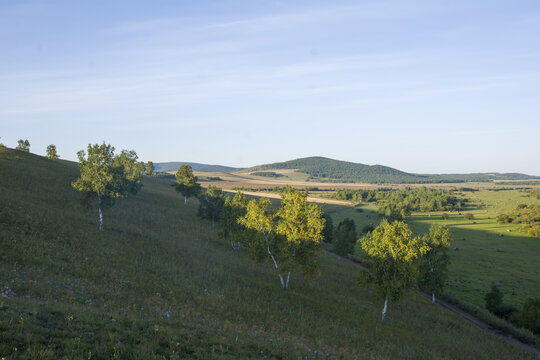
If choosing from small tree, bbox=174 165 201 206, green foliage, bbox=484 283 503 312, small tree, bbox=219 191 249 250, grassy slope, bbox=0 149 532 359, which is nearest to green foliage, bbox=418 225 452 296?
grassy slope, bbox=0 149 532 359

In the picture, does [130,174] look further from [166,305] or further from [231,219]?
[166,305]

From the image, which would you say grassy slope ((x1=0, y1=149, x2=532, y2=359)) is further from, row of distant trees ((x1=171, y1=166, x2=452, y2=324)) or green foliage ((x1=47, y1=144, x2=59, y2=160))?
green foliage ((x1=47, y1=144, x2=59, y2=160))

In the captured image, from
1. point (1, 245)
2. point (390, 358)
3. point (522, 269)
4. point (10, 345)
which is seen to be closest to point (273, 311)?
point (390, 358)

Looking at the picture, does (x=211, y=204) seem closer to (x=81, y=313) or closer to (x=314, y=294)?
(x=314, y=294)

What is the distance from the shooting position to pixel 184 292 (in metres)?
27.0

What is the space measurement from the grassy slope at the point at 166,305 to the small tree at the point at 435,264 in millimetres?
3140

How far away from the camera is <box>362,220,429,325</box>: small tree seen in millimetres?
31234

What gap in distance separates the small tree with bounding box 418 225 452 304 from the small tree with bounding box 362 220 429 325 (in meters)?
15.8

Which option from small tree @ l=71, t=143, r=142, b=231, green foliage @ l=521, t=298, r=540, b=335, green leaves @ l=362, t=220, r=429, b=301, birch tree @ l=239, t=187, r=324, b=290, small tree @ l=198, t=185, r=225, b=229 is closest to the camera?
green leaves @ l=362, t=220, r=429, b=301

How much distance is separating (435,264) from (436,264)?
0.23 m

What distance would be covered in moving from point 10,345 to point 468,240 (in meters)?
130

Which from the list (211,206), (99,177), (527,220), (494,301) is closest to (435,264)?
(494,301)

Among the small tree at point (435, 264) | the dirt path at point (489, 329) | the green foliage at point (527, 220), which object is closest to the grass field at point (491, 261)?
the green foliage at point (527, 220)

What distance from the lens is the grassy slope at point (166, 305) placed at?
1338cm
